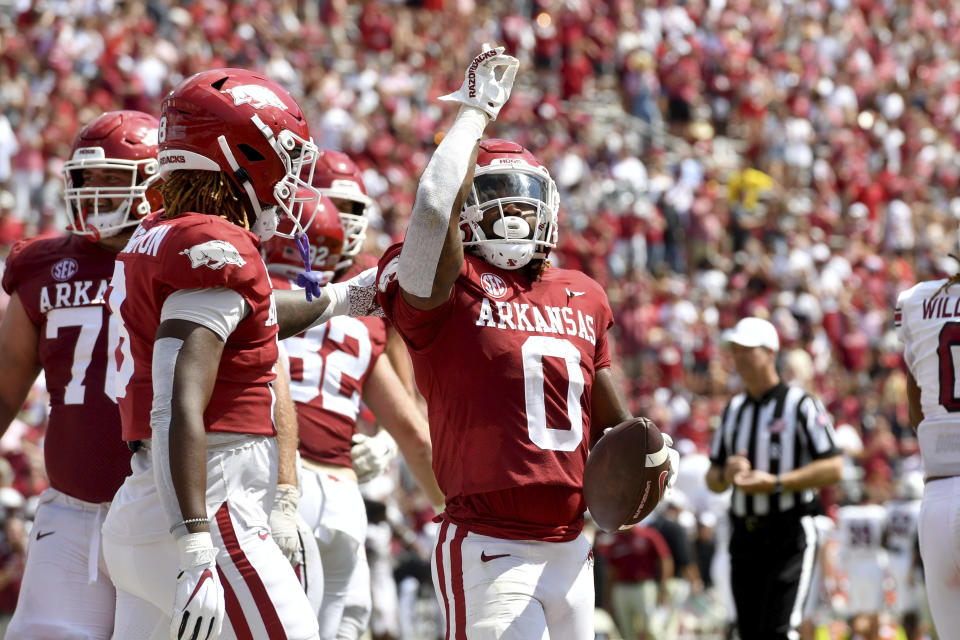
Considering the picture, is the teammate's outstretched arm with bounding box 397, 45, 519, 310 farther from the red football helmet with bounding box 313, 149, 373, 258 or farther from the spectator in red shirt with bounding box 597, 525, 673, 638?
the spectator in red shirt with bounding box 597, 525, 673, 638

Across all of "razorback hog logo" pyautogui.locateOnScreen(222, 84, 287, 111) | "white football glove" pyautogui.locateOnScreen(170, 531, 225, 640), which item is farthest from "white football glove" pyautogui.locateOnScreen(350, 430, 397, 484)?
"white football glove" pyautogui.locateOnScreen(170, 531, 225, 640)

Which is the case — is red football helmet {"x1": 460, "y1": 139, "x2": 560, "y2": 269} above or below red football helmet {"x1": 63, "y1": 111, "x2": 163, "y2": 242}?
below

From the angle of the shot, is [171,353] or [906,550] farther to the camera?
[906,550]

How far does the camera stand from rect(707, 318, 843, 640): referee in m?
6.92

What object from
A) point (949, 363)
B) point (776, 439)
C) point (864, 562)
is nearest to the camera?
point (949, 363)

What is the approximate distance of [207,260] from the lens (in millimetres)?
3131

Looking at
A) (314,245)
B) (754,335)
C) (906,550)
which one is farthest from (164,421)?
(906,550)

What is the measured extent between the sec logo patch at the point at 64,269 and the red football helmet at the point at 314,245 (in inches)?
36.9

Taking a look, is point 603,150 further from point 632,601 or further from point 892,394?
point 632,601

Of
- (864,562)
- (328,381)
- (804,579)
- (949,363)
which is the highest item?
(328,381)

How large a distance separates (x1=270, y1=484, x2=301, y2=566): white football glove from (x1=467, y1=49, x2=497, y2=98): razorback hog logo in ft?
4.09

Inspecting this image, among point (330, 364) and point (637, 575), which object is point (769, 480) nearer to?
point (330, 364)

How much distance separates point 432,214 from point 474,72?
0.47 metres

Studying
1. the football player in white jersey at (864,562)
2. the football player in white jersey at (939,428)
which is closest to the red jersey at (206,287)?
the football player in white jersey at (939,428)
